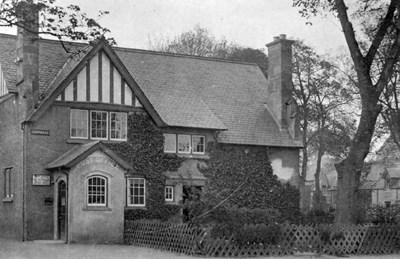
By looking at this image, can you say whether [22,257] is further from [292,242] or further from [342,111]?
[342,111]

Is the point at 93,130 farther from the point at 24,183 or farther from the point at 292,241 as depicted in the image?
the point at 292,241

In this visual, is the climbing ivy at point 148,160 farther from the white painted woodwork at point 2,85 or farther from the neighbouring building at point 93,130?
the white painted woodwork at point 2,85

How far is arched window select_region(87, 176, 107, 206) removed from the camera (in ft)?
96.3

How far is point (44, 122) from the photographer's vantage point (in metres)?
31.5

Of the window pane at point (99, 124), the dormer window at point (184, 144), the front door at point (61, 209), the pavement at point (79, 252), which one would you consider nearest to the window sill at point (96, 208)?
the front door at point (61, 209)

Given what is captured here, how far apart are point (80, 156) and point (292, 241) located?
10.4m

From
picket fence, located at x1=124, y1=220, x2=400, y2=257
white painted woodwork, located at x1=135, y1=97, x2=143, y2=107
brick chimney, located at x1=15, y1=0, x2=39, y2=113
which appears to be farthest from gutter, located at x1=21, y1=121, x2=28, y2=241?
→ picket fence, located at x1=124, y1=220, x2=400, y2=257

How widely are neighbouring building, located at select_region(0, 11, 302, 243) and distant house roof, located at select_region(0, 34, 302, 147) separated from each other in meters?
0.07

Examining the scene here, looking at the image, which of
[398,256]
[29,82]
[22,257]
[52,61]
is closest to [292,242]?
[398,256]

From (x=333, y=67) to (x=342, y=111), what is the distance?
6.03m

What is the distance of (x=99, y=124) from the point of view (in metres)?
33.0

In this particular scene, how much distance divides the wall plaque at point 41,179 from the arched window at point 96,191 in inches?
116

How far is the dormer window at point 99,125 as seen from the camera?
3231 centimetres

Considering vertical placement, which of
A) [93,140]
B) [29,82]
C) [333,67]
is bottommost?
[93,140]
